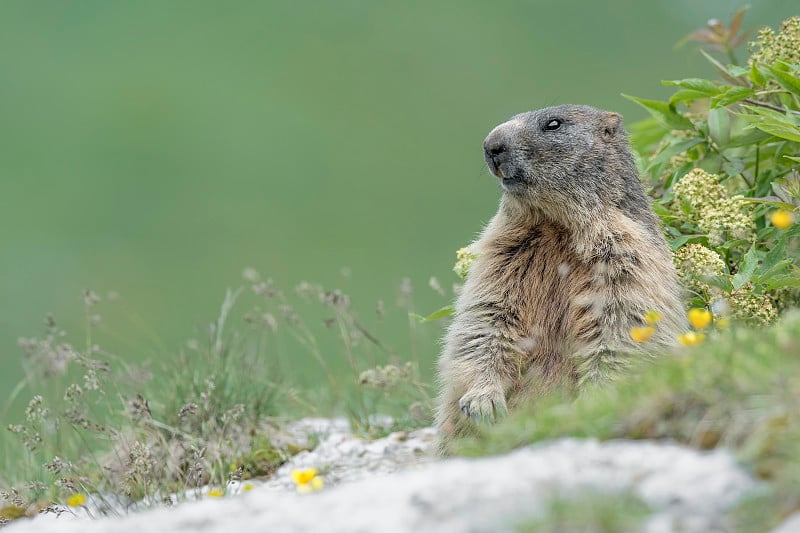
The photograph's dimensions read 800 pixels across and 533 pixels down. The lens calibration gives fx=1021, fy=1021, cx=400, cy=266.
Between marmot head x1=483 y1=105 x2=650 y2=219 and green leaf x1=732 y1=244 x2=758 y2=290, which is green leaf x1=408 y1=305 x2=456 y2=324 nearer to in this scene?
marmot head x1=483 y1=105 x2=650 y2=219

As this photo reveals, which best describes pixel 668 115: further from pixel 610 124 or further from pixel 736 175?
pixel 610 124

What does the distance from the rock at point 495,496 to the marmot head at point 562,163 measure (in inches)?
89.7

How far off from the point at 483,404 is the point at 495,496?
2128mm

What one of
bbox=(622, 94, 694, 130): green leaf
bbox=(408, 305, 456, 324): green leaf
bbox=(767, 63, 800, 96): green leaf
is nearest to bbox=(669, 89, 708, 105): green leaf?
bbox=(622, 94, 694, 130): green leaf

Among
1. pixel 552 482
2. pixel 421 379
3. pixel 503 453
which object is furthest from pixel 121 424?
pixel 552 482

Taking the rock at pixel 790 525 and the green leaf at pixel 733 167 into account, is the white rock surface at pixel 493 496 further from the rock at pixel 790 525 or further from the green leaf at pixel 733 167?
the green leaf at pixel 733 167

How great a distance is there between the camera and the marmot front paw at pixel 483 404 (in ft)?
16.0

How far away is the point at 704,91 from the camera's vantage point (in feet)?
18.9

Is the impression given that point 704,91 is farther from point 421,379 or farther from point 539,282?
point 421,379

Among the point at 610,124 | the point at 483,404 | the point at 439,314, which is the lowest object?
the point at 483,404

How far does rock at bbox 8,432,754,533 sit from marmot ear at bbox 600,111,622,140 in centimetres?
270

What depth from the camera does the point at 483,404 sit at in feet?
16.0

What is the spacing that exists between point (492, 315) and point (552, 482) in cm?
252

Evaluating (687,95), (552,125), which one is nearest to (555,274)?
(552,125)
